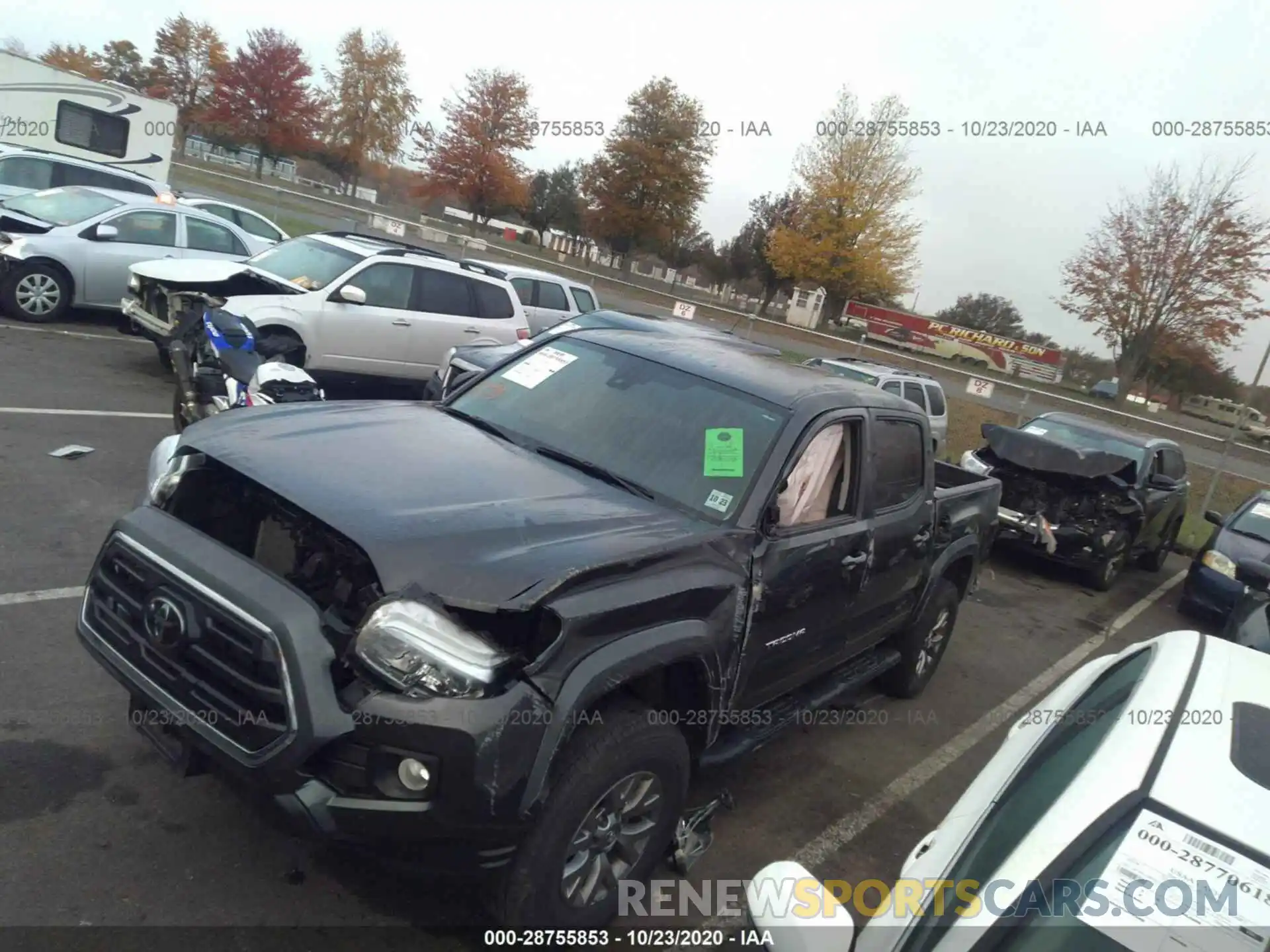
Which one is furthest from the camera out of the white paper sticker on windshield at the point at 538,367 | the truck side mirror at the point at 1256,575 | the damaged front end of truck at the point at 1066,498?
the damaged front end of truck at the point at 1066,498

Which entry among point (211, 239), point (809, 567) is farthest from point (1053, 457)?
point (211, 239)

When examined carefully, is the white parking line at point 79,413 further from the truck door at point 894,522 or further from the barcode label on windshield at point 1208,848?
the barcode label on windshield at point 1208,848

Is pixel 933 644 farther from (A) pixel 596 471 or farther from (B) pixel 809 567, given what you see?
(A) pixel 596 471

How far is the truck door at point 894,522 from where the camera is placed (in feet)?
14.5

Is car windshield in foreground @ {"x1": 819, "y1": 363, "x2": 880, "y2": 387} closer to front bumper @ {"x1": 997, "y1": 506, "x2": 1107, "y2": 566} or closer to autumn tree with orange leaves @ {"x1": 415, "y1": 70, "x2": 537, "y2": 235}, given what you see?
front bumper @ {"x1": 997, "y1": 506, "x2": 1107, "y2": 566}

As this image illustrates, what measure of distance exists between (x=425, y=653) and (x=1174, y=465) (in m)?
12.2

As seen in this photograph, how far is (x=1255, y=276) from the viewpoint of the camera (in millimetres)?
29062

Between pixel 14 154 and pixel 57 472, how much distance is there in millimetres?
9094

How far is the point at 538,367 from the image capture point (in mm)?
4449

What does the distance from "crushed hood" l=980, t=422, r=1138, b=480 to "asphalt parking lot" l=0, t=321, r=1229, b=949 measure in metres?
2.63

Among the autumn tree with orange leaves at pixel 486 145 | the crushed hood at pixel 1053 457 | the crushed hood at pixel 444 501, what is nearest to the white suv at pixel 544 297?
the crushed hood at pixel 1053 457

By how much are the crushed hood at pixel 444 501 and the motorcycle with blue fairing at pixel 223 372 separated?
94.9 inches

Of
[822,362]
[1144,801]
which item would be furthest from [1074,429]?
[1144,801]

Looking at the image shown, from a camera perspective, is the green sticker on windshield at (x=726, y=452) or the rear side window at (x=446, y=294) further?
the rear side window at (x=446, y=294)
